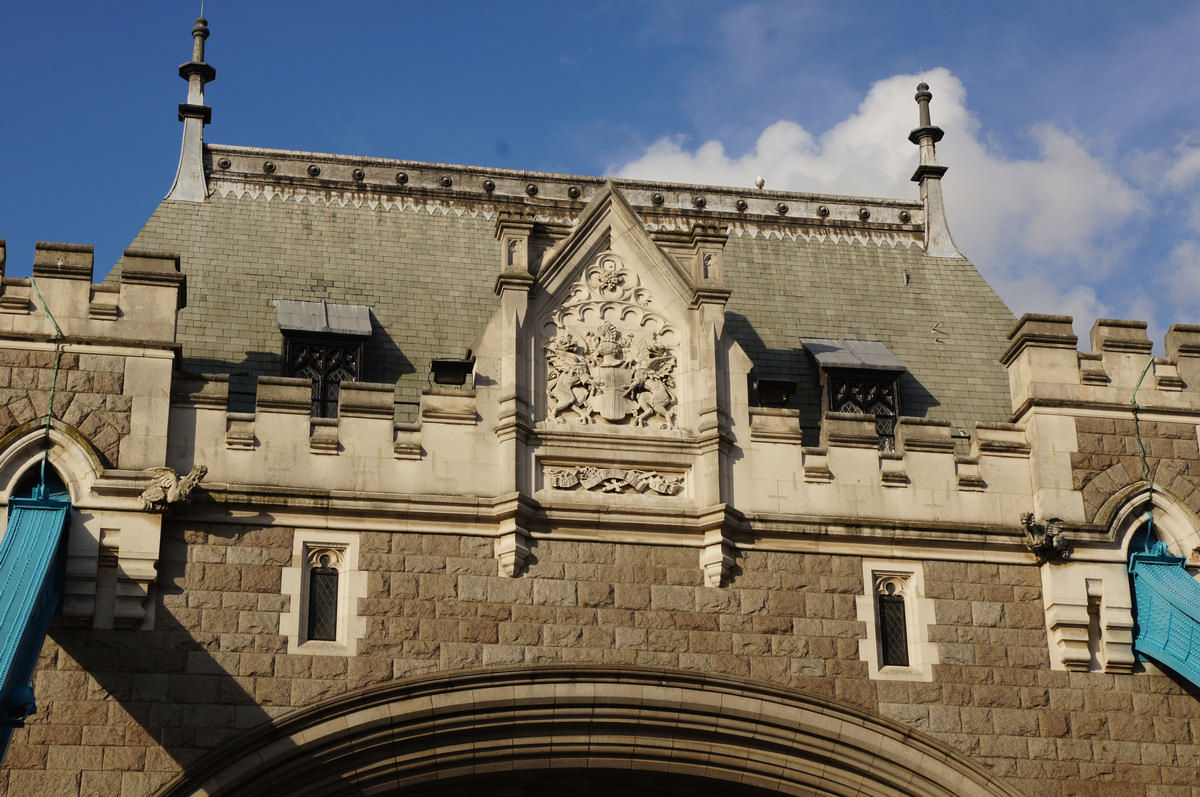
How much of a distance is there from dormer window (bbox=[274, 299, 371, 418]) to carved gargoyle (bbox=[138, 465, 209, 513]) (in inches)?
141

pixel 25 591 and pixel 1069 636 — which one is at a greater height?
pixel 1069 636

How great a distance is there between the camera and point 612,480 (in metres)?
19.3

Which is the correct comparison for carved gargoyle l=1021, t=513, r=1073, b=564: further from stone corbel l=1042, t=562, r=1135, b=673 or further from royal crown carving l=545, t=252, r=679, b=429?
royal crown carving l=545, t=252, r=679, b=429

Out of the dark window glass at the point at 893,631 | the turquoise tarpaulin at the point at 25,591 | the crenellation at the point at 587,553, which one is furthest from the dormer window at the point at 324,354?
the dark window glass at the point at 893,631

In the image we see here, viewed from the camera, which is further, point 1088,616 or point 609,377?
point 609,377

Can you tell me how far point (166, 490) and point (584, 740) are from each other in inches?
189

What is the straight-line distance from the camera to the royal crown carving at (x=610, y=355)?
1967 centimetres

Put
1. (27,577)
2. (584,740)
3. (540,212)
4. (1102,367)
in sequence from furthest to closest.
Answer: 1. (540,212)
2. (1102,367)
3. (584,740)
4. (27,577)

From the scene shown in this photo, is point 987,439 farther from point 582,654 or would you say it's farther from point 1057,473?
point 582,654

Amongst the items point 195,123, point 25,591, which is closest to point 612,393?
point 25,591

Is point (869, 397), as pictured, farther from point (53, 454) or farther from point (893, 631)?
point (53, 454)

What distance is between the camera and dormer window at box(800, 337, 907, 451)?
22.6m

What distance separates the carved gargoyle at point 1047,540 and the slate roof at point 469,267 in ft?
11.4

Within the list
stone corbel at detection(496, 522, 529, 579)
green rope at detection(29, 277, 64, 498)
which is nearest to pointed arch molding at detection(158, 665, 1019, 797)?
stone corbel at detection(496, 522, 529, 579)
